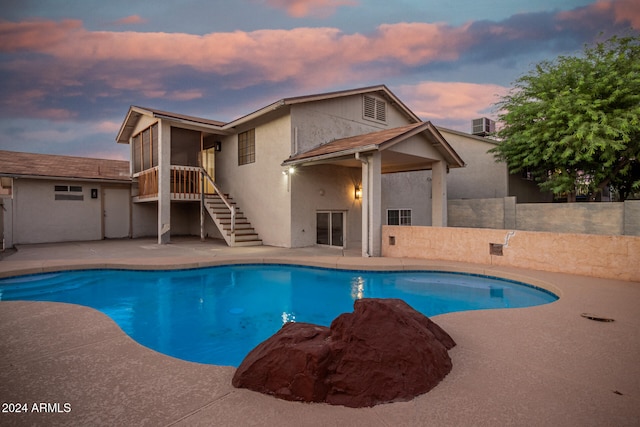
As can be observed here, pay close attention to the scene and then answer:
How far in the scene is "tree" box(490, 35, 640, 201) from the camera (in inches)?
455

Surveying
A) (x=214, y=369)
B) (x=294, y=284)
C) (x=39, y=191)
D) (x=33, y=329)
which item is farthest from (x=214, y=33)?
(x=214, y=369)

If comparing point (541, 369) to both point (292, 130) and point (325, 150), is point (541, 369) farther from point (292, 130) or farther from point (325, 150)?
point (292, 130)

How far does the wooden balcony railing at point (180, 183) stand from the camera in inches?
529

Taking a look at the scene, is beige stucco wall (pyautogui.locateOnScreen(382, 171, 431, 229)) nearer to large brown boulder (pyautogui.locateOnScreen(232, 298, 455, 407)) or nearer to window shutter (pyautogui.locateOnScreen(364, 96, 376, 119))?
window shutter (pyautogui.locateOnScreen(364, 96, 376, 119))

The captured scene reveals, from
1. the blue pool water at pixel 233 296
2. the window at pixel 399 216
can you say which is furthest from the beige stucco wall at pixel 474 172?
the blue pool water at pixel 233 296

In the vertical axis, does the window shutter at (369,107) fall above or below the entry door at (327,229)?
above

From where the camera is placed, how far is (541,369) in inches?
110

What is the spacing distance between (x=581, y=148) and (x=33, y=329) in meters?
15.8

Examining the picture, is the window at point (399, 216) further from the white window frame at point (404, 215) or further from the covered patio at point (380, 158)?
the covered patio at point (380, 158)

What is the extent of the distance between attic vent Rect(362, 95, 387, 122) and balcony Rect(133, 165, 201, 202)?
775 centimetres

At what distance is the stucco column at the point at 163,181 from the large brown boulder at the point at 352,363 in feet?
38.3

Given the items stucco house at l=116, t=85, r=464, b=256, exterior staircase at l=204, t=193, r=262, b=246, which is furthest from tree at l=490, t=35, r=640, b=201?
exterior staircase at l=204, t=193, r=262, b=246

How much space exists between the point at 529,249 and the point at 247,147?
11.0m

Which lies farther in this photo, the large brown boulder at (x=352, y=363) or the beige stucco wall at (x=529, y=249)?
the beige stucco wall at (x=529, y=249)
